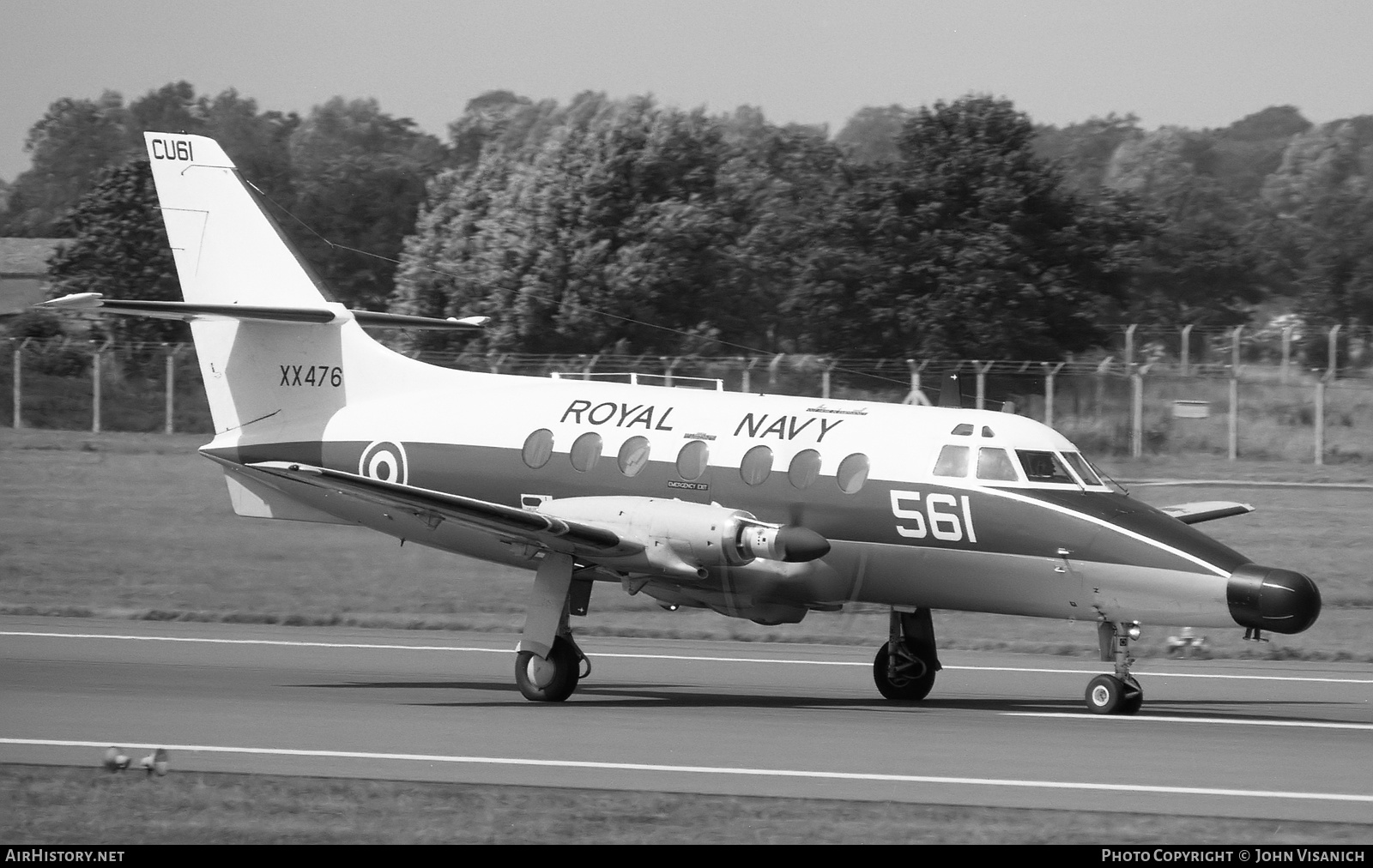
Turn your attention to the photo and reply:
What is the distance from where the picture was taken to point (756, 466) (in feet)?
53.7

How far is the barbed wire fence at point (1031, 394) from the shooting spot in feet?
98.7

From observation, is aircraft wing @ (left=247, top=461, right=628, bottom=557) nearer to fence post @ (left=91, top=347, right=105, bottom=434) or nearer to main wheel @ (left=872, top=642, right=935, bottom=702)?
main wheel @ (left=872, top=642, right=935, bottom=702)

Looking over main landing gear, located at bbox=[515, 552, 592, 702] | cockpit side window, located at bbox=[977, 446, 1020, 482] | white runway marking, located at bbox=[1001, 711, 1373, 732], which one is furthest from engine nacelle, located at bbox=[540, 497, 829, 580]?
white runway marking, located at bbox=[1001, 711, 1373, 732]

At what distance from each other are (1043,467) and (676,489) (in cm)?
355

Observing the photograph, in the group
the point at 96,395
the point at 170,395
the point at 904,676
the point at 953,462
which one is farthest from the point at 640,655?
the point at 96,395

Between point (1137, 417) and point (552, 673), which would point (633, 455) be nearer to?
point (552, 673)

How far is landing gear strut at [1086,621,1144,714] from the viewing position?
15.1 metres

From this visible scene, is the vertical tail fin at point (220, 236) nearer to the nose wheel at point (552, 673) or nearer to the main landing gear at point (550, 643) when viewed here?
the main landing gear at point (550, 643)

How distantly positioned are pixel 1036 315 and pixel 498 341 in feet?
47.8

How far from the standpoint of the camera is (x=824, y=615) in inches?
1016

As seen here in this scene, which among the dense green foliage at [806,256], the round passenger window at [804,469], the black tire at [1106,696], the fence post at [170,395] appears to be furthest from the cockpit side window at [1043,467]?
the dense green foliage at [806,256]

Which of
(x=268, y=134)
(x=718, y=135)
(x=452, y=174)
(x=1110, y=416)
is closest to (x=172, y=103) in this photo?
(x=268, y=134)

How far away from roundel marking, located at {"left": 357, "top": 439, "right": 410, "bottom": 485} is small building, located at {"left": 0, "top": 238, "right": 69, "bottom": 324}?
1840 inches

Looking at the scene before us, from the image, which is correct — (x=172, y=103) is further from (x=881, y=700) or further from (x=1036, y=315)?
(x=881, y=700)
